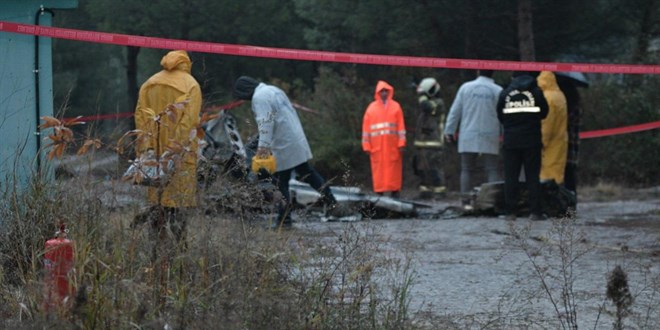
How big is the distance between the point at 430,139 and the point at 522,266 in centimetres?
776

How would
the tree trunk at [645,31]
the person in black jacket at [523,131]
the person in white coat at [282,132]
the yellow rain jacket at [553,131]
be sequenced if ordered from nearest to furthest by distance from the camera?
the person in white coat at [282,132]
the person in black jacket at [523,131]
the yellow rain jacket at [553,131]
the tree trunk at [645,31]

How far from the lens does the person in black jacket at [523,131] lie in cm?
1216

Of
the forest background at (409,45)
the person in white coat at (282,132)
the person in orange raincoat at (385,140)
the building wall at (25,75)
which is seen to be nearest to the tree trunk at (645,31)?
the forest background at (409,45)

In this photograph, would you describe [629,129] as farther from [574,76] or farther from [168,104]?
[168,104]

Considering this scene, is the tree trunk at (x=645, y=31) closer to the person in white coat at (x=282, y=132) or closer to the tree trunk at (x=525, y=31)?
the tree trunk at (x=525, y=31)

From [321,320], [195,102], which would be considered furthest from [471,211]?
[321,320]

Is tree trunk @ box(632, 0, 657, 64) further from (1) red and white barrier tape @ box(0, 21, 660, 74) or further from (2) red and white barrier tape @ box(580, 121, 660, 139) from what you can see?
(1) red and white barrier tape @ box(0, 21, 660, 74)

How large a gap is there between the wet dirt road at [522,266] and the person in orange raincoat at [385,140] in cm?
245

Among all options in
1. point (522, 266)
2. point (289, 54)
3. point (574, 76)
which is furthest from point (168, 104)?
point (574, 76)

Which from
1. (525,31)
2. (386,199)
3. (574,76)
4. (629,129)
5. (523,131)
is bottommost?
(386,199)

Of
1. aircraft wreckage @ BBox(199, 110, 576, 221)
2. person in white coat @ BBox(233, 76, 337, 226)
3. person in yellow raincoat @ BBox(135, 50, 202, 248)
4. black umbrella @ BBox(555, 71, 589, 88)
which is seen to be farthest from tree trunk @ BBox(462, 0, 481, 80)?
person in yellow raincoat @ BBox(135, 50, 202, 248)

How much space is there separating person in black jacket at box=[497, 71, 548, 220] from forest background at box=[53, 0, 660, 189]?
17.5ft

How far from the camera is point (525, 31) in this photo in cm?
1816

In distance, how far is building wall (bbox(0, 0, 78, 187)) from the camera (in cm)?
776
